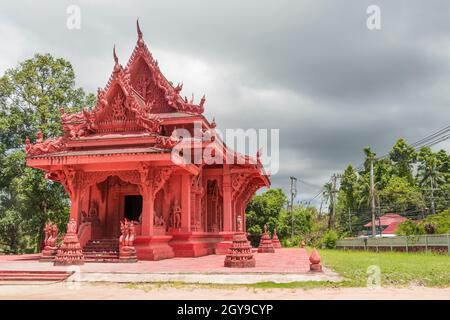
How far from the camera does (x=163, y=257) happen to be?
14.1m

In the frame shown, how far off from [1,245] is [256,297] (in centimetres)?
2381

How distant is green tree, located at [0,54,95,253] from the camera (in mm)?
21578

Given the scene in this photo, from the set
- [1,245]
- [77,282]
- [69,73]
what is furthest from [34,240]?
[77,282]

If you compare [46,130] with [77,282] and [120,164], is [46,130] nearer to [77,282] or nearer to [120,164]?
[120,164]

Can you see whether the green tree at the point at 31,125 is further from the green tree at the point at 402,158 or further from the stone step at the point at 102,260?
the green tree at the point at 402,158

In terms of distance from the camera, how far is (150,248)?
43.9ft

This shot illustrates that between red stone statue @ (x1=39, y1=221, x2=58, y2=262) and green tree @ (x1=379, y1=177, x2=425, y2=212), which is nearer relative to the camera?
red stone statue @ (x1=39, y1=221, x2=58, y2=262)

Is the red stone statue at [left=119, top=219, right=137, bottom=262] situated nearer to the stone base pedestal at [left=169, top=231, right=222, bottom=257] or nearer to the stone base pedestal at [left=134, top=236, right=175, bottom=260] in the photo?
the stone base pedestal at [left=134, top=236, right=175, bottom=260]

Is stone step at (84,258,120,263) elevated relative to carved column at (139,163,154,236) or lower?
lower

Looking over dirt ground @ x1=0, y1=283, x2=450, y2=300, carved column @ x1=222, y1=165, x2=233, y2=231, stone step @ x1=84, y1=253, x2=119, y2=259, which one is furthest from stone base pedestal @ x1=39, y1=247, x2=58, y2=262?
carved column @ x1=222, y1=165, x2=233, y2=231

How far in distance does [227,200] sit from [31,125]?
41.8 ft

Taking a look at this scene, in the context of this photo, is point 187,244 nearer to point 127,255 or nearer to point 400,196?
point 127,255

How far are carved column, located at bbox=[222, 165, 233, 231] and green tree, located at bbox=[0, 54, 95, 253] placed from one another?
10081mm
